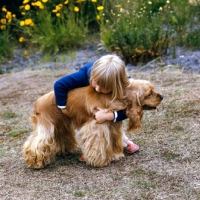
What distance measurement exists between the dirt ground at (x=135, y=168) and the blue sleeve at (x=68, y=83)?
2.12 ft

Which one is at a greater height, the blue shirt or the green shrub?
the blue shirt

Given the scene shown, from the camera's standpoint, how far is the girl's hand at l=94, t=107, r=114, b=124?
413cm

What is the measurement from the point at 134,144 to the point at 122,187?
797 millimetres

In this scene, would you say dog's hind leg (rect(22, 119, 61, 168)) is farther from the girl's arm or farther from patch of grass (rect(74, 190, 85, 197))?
patch of grass (rect(74, 190, 85, 197))

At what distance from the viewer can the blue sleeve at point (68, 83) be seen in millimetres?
4215

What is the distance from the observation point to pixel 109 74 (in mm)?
3959

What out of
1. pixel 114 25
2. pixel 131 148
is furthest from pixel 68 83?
pixel 114 25

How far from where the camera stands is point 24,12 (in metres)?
10.3

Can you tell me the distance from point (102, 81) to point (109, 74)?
0.28ft

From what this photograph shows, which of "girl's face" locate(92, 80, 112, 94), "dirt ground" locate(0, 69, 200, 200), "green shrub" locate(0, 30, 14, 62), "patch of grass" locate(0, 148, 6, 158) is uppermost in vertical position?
"girl's face" locate(92, 80, 112, 94)

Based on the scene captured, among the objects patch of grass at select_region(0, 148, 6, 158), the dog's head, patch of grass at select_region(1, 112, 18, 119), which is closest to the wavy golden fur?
the dog's head

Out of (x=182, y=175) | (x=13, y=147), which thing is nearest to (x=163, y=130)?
(x=182, y=175)

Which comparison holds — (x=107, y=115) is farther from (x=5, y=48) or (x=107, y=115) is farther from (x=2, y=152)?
(x=5, y=48)

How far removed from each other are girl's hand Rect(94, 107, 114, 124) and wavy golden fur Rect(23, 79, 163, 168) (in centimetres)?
5
